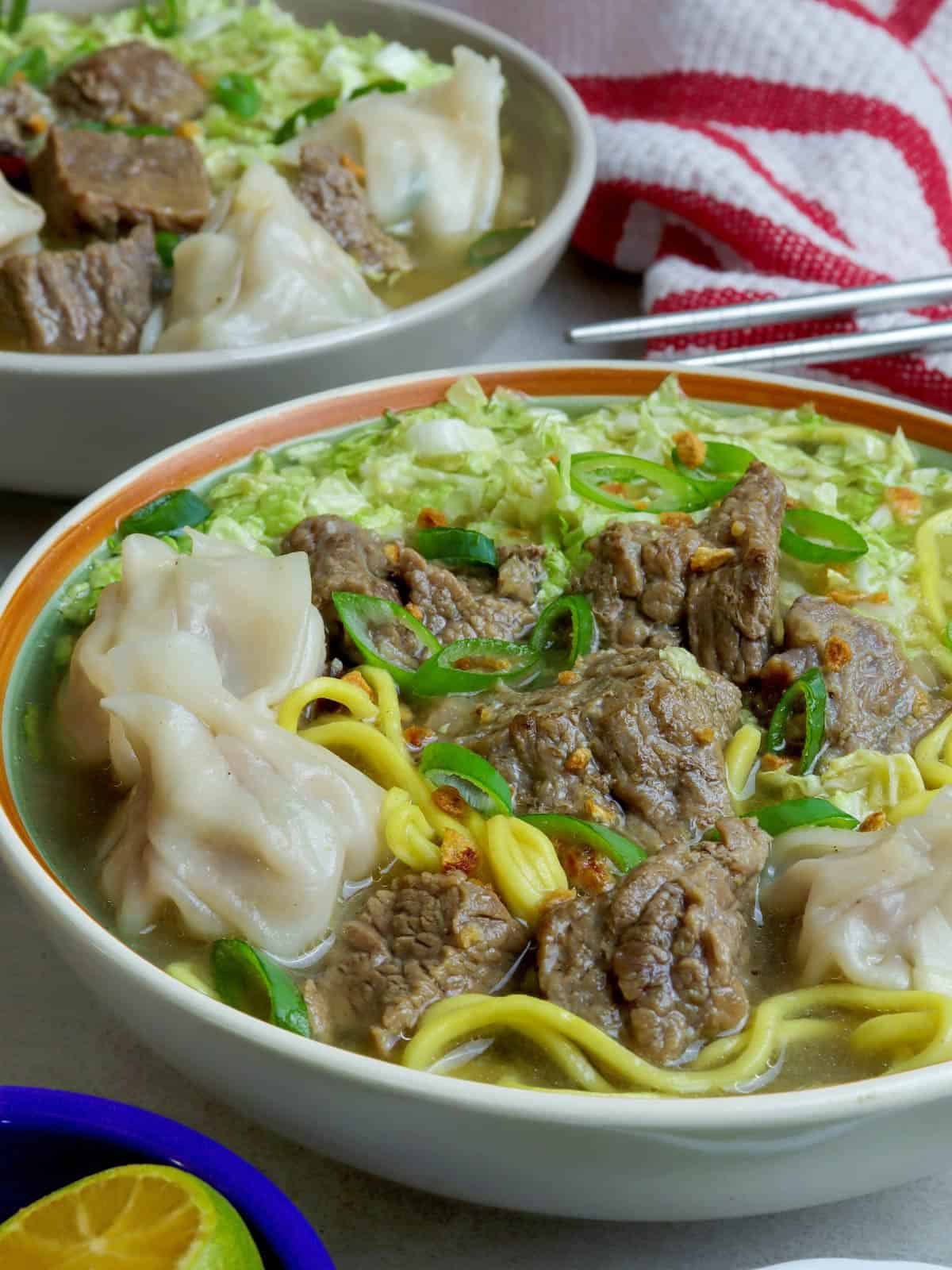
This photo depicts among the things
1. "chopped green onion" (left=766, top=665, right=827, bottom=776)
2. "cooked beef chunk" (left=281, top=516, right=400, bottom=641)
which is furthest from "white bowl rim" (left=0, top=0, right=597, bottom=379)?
"chopped green onion" (left=766, top=665, right=827, bottom=776)

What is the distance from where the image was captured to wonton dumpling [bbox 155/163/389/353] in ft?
14.0

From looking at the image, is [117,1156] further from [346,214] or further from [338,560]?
[346,214]

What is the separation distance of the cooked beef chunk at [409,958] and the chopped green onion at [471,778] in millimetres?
186

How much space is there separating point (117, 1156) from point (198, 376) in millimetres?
2157

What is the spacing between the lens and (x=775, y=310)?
14.9 feet

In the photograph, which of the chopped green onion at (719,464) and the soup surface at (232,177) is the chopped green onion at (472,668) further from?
the soup surface at (232,177)

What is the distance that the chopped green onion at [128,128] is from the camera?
17.1 feet

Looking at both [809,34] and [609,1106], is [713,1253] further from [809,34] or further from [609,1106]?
[809,34]

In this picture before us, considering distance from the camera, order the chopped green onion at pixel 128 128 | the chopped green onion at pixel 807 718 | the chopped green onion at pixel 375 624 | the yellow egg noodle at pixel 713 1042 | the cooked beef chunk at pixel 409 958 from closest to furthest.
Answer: the yellow egg noodle at pixel 713 1042 < the cooked beef chunk at pixel 409 958 < the chopped green onion at pixel 807 718 < the chopped green onion at pixel 375 624 < the chopped green onion at pixel 128 128

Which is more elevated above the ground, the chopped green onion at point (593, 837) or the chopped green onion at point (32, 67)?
the chopped green onion at point (593, 837)

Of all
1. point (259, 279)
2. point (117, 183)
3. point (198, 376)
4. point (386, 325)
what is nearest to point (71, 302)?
point (259, 279)

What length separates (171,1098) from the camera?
112 inches

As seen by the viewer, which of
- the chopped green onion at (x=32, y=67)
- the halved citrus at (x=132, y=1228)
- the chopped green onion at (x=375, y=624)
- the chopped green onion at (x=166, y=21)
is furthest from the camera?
the chopped green onion at (x=166, y=21)

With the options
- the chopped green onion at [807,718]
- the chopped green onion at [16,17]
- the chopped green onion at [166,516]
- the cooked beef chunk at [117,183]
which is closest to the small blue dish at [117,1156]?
the chopped green onion at [807,718]
